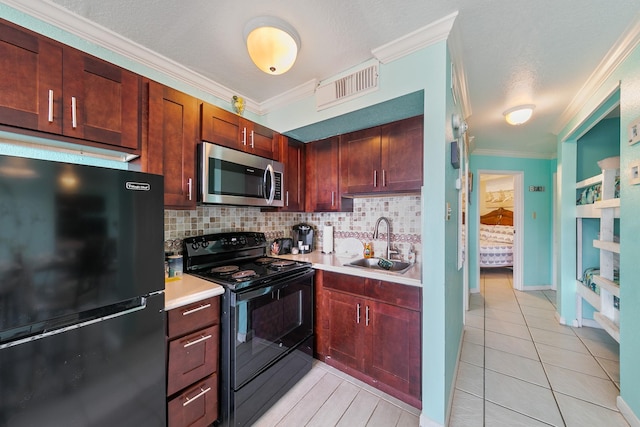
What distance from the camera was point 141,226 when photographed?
3.73ft

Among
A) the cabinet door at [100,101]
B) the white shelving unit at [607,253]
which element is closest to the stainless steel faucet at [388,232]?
the white shelving unit at [607,253]

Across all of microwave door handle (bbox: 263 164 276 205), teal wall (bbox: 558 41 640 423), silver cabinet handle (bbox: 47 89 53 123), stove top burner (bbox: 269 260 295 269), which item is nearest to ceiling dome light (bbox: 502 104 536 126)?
teal wall (bbox: 558 41 640 423)

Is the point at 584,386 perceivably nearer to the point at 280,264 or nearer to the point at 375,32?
the point at 280,264

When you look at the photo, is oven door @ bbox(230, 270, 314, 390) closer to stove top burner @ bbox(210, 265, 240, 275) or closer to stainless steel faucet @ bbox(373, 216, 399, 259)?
stove top burner @ bbox(210, 265, 240, 275)

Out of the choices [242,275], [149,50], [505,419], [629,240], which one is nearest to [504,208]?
[629,240]

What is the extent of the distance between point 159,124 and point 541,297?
18.0 ft

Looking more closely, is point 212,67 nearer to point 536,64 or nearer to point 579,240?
point 536,64

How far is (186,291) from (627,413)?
2.90 meters

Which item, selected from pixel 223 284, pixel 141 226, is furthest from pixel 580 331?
pixel 141 226

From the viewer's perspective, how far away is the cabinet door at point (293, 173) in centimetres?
233

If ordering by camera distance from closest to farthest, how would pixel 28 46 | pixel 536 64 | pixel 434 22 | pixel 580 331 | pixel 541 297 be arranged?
pixel 28 46, pixel 434 22, pixel 536 64, pixel 580 331, pixel 541 297

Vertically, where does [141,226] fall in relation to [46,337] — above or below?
above

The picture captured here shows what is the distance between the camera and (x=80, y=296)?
3.12ft

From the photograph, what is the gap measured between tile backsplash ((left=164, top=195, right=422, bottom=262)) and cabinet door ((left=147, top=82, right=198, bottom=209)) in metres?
0.36
